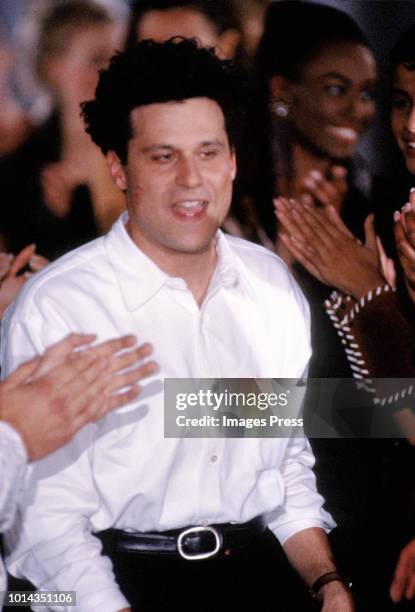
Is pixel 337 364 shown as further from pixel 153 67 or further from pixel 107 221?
pixel 153 67

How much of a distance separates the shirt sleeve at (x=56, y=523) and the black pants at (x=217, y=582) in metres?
0.11

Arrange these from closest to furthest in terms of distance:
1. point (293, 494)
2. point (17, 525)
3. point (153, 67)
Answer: point (17, 525) < point (153, 67) < point (293, 494)

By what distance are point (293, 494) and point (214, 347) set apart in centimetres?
39

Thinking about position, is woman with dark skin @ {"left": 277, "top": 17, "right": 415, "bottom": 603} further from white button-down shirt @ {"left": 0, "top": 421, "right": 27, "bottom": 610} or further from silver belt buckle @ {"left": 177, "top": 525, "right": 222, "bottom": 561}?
white button-down shirt @ {"left": 0, "top": 421, "right": 27, "bottom": 610}

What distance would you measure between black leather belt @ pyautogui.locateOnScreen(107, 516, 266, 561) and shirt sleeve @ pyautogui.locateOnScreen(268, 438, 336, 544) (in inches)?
3.9

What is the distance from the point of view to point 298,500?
1.75 metres

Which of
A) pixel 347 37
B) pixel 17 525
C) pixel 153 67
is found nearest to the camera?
pixel 17 525

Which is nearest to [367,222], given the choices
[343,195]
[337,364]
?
[343,195]

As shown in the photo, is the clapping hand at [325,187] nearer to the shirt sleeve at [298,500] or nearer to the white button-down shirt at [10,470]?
the shirt sleeve at [298,500]

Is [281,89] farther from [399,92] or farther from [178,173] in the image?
[178,173]

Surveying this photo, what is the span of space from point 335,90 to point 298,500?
981 millimetres

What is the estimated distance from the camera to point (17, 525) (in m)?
1.49

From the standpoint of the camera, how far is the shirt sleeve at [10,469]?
1385mm

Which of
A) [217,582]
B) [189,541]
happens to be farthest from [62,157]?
[217,582]
